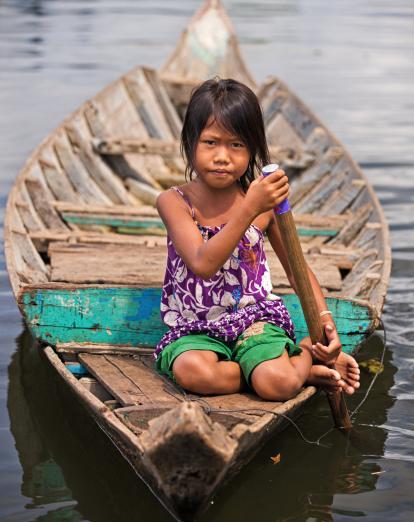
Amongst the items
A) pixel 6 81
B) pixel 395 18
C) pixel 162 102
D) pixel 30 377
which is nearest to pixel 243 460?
pixel 30 377

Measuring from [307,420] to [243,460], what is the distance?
42.5 inches

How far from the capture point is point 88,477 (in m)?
3.87

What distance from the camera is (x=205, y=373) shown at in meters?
3.53

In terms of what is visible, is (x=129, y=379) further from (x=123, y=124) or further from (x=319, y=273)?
(x=123, y=124)

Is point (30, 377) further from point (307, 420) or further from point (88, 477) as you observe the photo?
point (307, 420)

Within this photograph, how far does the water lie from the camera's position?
3691 mm

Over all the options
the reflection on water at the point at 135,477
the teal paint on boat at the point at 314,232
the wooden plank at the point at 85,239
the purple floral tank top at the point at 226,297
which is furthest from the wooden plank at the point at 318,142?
the purple floral tank top at the point at 226,297

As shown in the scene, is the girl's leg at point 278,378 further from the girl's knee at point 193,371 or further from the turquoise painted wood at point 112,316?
the turquoise painted wood at point 112,316

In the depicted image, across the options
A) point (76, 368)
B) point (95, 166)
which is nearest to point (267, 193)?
point (76, 368)

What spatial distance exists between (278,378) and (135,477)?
0.70 meters

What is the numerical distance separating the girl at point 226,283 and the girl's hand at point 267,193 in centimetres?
4

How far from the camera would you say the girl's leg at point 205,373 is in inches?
139

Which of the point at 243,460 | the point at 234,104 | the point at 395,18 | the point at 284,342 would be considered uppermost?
the point at 395,18

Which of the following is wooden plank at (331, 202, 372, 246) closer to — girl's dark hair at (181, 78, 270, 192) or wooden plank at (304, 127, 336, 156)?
wooden plank at (304, 127, 336, 156)
